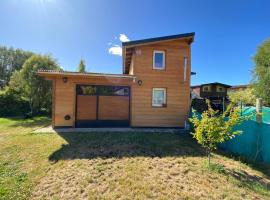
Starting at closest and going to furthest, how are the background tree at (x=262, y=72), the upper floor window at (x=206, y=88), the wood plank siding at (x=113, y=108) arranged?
the wood plank siding at (x=113, y=108)
the background tree at (x=262, y=72)
the upper floor window at (x=206, y=88)

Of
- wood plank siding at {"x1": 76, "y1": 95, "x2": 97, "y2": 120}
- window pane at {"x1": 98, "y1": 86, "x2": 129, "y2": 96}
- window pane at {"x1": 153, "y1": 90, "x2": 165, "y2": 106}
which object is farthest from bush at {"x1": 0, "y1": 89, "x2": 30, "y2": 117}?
window pane at {"x1": 153, "y1": 90, "x2": 165, "y2": 106}

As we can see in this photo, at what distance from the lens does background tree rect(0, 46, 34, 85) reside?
3522 centimetres

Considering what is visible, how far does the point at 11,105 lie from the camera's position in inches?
721

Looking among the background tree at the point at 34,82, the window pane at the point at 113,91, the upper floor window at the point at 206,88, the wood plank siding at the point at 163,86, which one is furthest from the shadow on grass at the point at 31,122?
the upper floor window at the point at 206,88

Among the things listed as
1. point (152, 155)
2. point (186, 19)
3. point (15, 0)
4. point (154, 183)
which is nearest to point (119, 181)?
A: point (154, 183)

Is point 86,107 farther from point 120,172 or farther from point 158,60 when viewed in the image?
point 120,172

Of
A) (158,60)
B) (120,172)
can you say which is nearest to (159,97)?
(158,60)

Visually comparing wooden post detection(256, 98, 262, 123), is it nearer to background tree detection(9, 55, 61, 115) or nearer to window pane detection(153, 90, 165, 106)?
window pane detection(153, 90, 165, 106)

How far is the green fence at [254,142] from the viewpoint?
544 cm

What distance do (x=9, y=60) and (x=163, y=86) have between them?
126 feet

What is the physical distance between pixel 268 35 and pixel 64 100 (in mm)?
27991

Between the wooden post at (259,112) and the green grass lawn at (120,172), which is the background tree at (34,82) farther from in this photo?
the wooden post at (259,112)

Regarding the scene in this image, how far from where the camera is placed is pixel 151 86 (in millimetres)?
10102

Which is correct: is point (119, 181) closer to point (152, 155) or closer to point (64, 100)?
point (152, 155)
